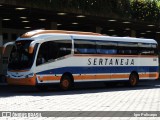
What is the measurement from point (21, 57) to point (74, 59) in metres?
3.09

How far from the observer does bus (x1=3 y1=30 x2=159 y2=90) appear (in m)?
22.9

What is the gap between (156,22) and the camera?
128 feet

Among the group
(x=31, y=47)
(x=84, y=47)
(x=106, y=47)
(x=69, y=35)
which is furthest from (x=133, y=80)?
(x=31, y=47)

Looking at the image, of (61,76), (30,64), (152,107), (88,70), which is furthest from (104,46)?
(152,107)

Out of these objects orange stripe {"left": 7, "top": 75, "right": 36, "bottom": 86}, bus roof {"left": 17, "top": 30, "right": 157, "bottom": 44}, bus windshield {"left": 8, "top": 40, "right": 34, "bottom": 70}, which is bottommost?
orange stripe {"left": 7, "top": 75, "right": 36, "bottom": 86}

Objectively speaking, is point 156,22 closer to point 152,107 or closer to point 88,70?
point 88,70

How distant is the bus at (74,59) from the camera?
75.2 ft

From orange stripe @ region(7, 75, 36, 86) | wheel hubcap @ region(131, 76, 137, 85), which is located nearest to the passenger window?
orange stripe @ region(7, 75, 36, 86)

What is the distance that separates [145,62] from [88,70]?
236 inches

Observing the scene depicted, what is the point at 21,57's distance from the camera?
2323 centimetres

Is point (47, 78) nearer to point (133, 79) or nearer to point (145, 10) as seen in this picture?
point (133, 79)

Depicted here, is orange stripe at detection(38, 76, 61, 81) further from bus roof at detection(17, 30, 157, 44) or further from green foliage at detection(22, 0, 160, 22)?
green foliage at detection(22, 0, 160, 22)

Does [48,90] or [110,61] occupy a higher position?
[110,61]

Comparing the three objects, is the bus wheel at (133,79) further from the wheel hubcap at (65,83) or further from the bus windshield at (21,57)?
the bus windshield at (21,57)
